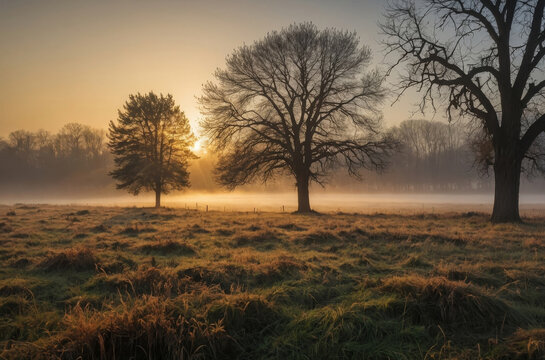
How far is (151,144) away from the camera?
29.5 m

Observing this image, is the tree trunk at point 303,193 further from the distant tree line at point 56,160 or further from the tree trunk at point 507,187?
the distant tree line at point 56,160

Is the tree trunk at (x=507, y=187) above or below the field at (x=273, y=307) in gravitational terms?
above

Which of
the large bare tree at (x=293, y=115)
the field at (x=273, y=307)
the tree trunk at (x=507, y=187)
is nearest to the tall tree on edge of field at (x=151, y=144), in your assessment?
the large bare tree at (x=293, y=115)

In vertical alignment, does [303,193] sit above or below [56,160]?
below

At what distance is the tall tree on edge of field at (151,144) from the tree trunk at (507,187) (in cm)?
2495

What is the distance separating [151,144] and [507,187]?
28140mm

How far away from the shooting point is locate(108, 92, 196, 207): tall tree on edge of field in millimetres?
28406

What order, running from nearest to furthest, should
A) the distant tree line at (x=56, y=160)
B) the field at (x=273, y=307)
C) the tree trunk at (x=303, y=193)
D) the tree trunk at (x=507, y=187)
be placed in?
the field at (x=273, y=307), the tree trunk at (x=507, y=187), the tree trunk at (x=303, y=193), the distant tree line at (x=56, y=160)

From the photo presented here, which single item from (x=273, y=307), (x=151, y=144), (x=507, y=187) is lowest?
(x=273, y=307)

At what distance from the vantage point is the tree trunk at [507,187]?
12.9m

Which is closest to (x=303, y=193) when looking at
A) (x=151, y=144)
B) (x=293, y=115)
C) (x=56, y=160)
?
(x=293, y=115)

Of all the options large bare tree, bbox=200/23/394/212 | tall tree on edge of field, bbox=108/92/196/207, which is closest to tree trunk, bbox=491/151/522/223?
large bare tree, bbox=200/23/394/212

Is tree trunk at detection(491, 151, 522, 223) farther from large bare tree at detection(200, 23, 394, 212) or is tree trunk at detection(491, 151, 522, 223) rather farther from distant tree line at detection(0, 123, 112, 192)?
distant tree line at detection(0, 123, 112, 192)

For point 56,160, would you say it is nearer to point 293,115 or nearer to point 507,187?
point 293,115
